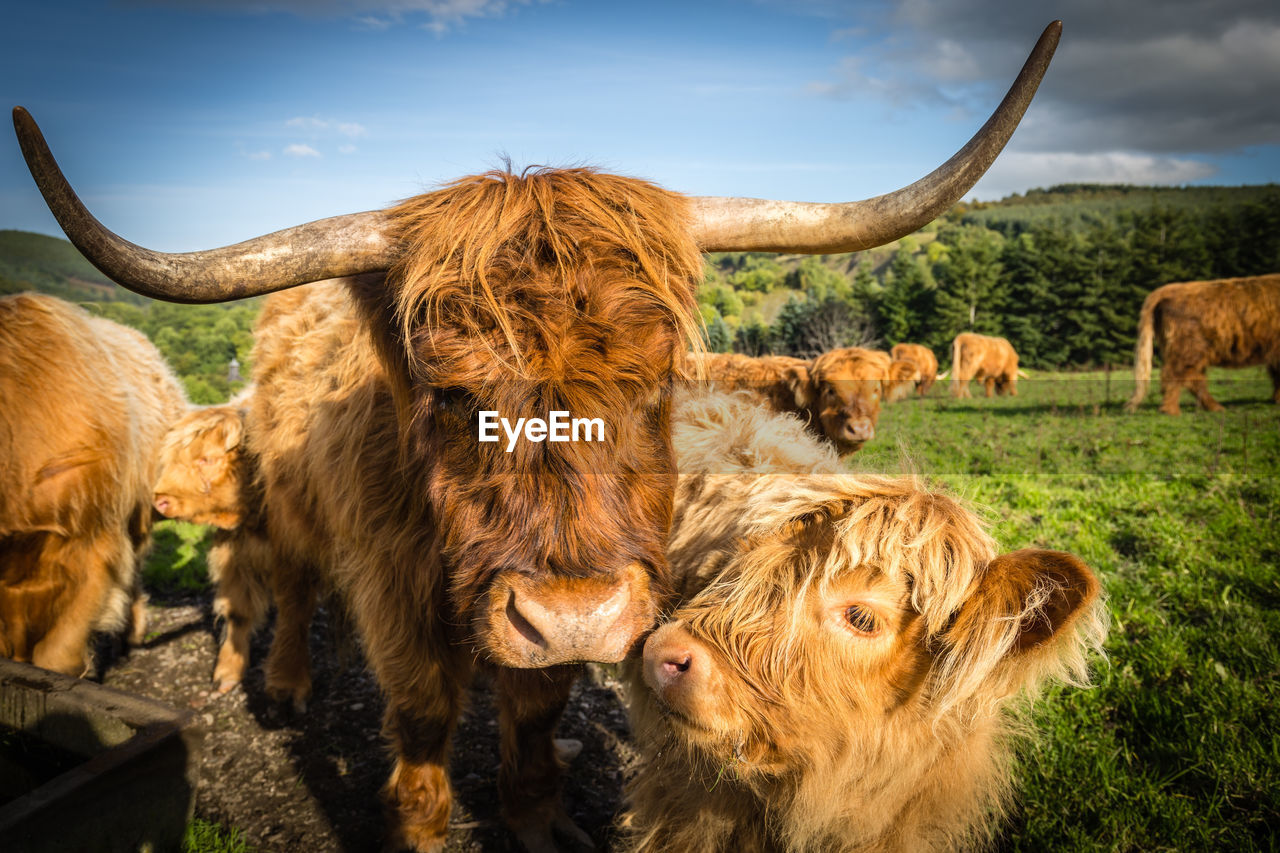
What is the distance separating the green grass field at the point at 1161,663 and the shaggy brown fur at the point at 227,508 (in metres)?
4.22

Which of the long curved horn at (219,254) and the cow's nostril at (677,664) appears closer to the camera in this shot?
the long curved horn at (219,254)

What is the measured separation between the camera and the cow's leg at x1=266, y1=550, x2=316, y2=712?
4281 mm

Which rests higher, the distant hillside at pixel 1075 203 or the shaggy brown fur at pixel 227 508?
the distant hillside at pixel 1075 203

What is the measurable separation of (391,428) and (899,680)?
2.05m

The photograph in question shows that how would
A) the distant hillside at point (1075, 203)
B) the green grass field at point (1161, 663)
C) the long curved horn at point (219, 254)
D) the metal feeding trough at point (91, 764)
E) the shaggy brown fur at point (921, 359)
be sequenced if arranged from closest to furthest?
the long curved horn at point (219, 254) < the metal feeding trough at point (91, 764) < the green grass field at point (1161, 663) < the shaggy brown fur at point (921, 359) < the distant hillside at point (1075, 203)

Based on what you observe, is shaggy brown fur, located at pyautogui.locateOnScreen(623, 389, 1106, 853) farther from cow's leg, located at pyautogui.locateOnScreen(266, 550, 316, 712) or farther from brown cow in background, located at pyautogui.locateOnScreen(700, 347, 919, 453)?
brown cow in background, located at pyautogui.locateOnScreen(700, 347, 919, 453)

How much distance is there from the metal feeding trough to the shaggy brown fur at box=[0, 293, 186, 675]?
2.43ft

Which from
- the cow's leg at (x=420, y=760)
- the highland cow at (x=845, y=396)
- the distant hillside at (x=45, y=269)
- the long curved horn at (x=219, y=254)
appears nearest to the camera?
the long curved horn at (x=219, y=254)

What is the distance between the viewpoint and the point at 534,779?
3.12 meters

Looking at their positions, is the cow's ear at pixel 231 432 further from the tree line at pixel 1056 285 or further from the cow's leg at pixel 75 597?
the tree line at pixel 1056 285

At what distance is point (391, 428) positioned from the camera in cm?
262

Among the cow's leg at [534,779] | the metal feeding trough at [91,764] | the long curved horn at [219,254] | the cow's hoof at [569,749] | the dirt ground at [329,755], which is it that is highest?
the long curved horn at [219,254]

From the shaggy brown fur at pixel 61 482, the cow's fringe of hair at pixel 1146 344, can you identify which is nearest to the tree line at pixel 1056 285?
the cow's fringe of hair at pixel 1146 344

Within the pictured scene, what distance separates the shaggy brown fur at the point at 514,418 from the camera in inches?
70.2
